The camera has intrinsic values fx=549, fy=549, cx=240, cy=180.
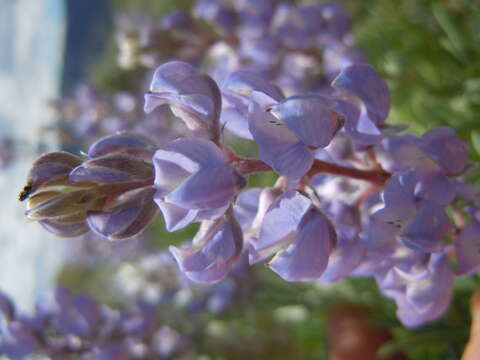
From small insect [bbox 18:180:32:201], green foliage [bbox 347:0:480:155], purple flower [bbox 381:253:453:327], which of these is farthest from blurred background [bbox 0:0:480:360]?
small insect [bbox 18:180:32:201]

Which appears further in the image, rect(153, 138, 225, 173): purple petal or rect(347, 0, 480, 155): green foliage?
rect(347, 0, 480, 155): green foliage

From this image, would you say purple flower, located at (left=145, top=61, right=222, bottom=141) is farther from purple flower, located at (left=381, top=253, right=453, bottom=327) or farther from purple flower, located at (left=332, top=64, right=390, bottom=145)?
purple flower, located at (left=381, top=253, right=453, bottom=327)

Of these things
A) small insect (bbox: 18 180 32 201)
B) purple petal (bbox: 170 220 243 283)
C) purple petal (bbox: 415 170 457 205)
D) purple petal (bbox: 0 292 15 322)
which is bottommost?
purple petal (bbox: 0 292 15 322)

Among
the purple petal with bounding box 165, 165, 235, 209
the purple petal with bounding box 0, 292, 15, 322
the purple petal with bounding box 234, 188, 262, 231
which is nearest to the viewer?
the purple petal with bounding box 165, 165, 235, 209

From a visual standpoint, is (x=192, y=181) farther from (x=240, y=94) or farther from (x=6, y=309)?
(x=6, y=309)

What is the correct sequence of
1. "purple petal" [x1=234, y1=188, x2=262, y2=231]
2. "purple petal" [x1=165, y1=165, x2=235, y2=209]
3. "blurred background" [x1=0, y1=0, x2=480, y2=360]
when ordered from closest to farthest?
"purple petal" [x1=165, y1=165, x2=235, y2=209], "purple petal" [x1=234, y1=188, x2=262, y2=231], "blurred background" [x1=0, y1=0, x2=480, y2=360]

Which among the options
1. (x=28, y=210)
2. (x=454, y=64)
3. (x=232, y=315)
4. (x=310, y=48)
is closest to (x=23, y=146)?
(x=232, y=315)

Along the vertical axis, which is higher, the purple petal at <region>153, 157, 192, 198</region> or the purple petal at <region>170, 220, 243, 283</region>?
the purple petal at <region>153, 157, 192, 198</region>
